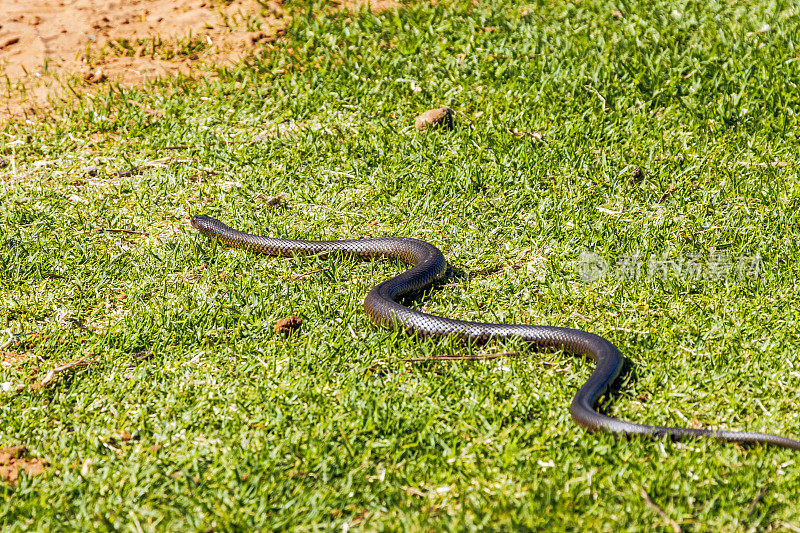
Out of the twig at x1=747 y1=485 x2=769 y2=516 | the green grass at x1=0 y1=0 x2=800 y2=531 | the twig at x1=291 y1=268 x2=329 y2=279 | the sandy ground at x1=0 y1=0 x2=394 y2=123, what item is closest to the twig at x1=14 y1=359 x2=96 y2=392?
the green grass at x1=0 y1=0 x2=800 y2=531

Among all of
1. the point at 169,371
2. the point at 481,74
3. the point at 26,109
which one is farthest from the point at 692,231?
the point at 26,109

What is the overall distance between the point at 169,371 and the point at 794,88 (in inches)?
203

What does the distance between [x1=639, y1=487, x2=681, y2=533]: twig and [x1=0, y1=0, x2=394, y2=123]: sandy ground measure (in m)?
5.64

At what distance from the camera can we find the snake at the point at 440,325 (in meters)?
3.33

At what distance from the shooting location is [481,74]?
6.95 m

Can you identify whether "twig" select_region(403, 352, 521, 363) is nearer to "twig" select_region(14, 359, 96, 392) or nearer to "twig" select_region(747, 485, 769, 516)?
"twig" select_region(747, 485, 769, 516)

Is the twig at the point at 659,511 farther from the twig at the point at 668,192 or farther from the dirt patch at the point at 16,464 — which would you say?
the twig at the point at 668,192

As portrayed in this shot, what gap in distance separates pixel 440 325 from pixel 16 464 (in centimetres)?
199

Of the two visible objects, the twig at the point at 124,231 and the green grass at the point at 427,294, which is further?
the twig at the point at 124,231

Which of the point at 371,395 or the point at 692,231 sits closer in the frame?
the point at 371,395

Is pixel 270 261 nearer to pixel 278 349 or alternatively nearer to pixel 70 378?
pixel 278 349

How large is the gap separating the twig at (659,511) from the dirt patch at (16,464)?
2.34 meters

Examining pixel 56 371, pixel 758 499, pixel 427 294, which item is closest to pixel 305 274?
pixel 427 294

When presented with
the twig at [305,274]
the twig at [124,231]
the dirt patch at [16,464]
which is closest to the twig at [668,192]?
the twig at [305,274]
